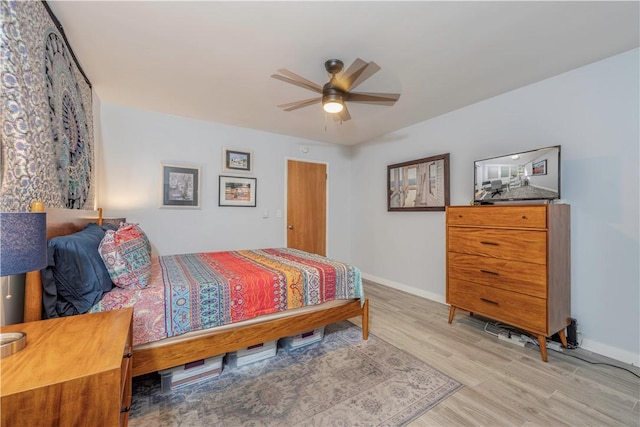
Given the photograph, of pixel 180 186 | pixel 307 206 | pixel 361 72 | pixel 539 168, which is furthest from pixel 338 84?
A: pixel 307 206

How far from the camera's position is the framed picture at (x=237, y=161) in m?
3.79

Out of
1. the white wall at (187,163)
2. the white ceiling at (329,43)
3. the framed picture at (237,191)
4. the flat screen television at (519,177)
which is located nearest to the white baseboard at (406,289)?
the flat screen television at (519,177)

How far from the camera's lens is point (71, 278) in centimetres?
139

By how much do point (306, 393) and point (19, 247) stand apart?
1.63m

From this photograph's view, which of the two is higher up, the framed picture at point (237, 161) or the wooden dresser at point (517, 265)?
the framed picture at point (237, 161)

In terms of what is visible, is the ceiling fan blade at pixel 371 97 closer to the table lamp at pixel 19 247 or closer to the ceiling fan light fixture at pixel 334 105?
the ceiling fan light fixture at pixel 334 105

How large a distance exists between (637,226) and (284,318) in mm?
2786

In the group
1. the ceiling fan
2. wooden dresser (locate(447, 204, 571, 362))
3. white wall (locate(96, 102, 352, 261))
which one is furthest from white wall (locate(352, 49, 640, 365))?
white wall (locate(96, 102, 352, 261))

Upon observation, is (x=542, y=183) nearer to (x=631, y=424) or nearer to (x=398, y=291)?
(x=631, y=424)

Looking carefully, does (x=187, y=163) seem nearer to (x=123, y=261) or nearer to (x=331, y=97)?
(x=123, y=261)

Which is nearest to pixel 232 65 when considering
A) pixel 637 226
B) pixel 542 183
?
pixel 542 183

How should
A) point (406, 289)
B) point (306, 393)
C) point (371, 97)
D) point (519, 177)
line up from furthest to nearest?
1. point (406, 289)
2. point (519, 177)
3. point (371, 97)
4. point (306, 393)

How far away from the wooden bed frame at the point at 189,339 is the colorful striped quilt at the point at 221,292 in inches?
3.1

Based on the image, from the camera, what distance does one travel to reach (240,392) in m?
1.73
